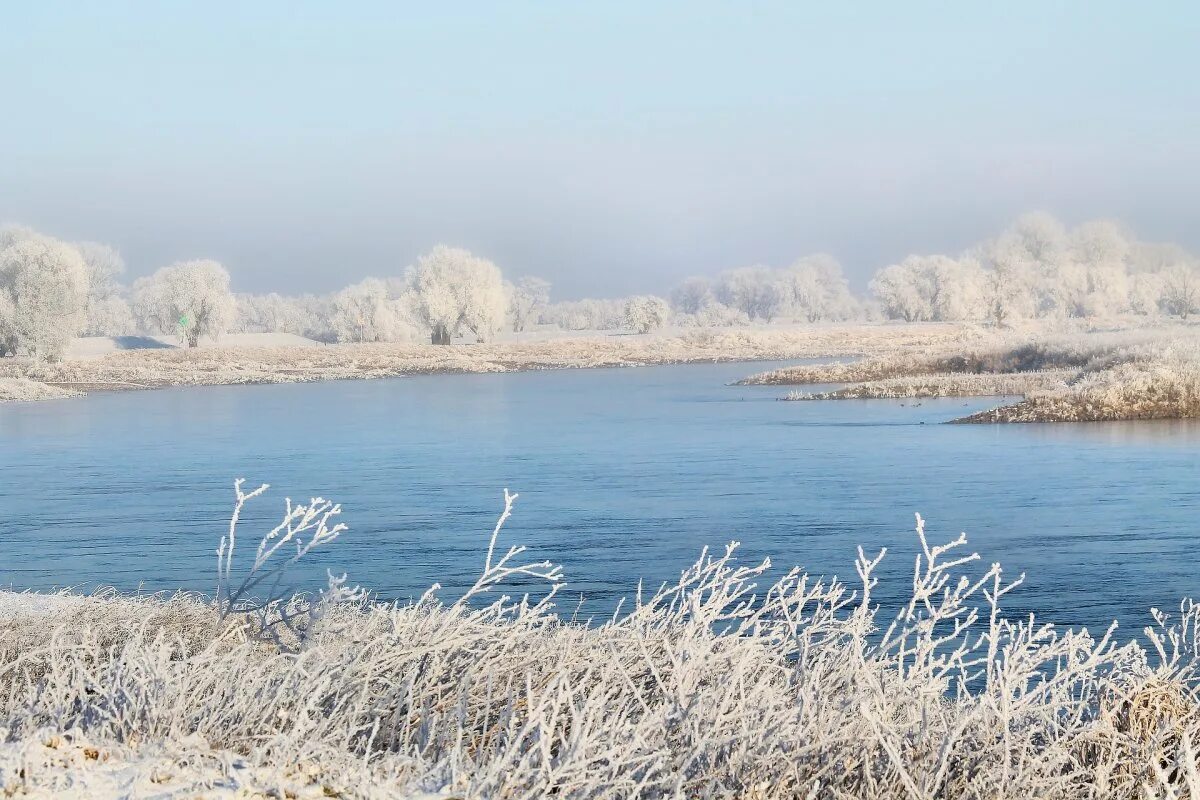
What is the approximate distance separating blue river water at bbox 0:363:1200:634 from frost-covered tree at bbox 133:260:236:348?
57.0m

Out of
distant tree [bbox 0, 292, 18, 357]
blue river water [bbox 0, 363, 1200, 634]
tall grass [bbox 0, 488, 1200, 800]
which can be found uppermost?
distant tree [bbox 0, 292, 18, 357]

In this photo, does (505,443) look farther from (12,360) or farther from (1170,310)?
(1170,310)

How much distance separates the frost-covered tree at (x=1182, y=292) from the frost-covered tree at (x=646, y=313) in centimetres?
3796

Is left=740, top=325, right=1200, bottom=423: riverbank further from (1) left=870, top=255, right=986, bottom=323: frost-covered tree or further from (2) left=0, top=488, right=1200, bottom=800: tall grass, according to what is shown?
(1) left=870, top=255, right=986, bottom=323: frost-covered tree

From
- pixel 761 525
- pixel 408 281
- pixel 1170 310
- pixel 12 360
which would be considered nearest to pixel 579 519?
pixel 761 525

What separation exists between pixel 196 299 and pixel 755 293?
8675 cm

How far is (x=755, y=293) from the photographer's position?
544 ft

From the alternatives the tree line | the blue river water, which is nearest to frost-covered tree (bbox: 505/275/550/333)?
the tree line

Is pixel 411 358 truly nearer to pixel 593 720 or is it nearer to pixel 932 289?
pixel 932 289

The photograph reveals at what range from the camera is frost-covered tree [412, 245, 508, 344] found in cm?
9650

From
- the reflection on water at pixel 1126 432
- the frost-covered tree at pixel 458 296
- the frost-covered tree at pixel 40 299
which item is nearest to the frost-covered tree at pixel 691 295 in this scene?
the frost-covered tree at pixel 458 296

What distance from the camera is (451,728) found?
5.04m

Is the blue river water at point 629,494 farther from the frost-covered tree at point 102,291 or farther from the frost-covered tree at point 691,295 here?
the frost-covered tree at point 691,295

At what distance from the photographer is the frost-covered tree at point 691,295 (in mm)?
173875
